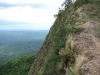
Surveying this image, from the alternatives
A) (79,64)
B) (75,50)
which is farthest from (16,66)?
(79,64)

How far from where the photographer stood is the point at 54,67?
11.5m

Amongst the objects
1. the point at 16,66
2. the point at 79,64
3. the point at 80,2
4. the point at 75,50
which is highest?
the point at 80,2

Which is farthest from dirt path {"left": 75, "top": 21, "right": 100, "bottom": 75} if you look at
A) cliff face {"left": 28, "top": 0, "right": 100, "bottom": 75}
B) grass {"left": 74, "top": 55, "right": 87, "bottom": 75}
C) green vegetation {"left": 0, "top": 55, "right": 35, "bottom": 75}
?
green vegetation {"left": 0, "top": 55, "right": 35, "bottom": 75}

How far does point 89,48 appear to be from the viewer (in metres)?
9.88

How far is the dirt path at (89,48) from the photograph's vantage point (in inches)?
301

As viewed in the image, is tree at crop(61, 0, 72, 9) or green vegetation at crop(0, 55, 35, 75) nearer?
tree at crop(61, 0, 72, 9)

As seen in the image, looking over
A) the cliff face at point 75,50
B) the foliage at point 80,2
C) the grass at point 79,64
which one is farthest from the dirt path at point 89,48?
the foliage at point 80,2

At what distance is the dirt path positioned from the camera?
764cm

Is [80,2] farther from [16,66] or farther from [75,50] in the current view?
[16,66]

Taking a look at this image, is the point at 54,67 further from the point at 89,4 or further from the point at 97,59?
the point at 89,4

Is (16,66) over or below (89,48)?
below

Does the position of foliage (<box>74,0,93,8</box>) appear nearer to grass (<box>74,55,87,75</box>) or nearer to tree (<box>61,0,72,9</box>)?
tree (<box>61,0,72,9</box>)

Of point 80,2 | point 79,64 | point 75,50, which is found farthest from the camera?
point 80,2

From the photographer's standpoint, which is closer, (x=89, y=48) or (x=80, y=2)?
(x=89, y=48)
